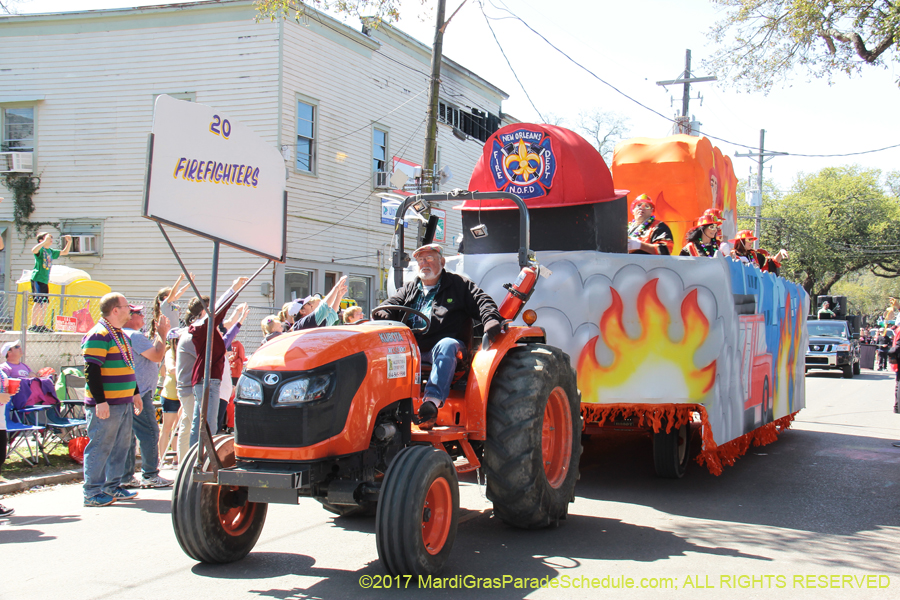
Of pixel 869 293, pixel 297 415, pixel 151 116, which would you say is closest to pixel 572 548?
pixel 297 415

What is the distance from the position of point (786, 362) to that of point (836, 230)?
44988mm

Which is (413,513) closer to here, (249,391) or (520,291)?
(249,391)

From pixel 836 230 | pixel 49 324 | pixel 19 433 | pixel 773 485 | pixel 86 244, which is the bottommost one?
pixel 773 485

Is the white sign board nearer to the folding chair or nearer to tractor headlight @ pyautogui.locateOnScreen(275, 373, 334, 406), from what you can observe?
tractor headlight @ pyautogui.locateOnScreen(275, 373, 334, 406)

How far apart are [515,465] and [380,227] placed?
648 inches

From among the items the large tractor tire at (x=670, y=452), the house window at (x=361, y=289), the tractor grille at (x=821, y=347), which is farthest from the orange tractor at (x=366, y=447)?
the tractor grille at (x=821, y=347)

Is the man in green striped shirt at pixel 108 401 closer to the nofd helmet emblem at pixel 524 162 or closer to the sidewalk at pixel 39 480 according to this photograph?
the sidewalk at pixel 39 480

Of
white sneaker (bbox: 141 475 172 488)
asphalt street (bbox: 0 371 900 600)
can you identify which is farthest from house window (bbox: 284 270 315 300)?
asphalt street (bbox: 0 371 900 600)

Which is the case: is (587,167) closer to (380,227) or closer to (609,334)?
(609,334)

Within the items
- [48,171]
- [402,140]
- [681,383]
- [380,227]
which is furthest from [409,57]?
[681,383]

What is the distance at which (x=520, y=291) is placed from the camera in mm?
5914

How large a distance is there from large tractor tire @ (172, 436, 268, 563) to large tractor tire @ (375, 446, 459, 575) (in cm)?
107

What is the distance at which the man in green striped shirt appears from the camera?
6.69m

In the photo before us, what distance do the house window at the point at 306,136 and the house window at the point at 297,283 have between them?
2451mm
